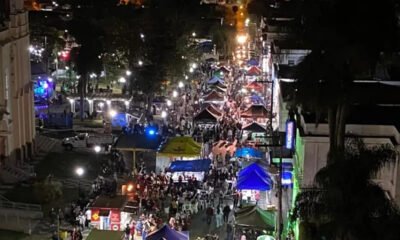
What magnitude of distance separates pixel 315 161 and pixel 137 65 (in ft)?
100

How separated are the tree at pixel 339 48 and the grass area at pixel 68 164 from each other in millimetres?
23259

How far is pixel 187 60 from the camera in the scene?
2223 inches

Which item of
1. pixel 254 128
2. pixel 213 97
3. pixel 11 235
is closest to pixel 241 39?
pixel 213 97

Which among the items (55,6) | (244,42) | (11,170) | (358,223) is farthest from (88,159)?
(55,6)

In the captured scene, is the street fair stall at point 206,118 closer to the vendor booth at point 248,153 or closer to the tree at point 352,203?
the vendor booth at point 248,153

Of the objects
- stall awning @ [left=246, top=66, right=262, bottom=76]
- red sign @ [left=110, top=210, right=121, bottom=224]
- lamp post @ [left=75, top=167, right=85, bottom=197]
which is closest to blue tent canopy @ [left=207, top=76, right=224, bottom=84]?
stall awning @ [left=246, top=66, right=262, bottom=76]

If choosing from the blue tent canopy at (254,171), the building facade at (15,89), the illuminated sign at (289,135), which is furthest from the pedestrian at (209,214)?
the building facade at (15,89)

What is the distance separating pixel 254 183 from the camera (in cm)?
3384

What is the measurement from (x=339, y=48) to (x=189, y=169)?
18.9 metres

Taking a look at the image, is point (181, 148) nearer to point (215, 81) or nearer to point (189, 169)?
point (189, 169)

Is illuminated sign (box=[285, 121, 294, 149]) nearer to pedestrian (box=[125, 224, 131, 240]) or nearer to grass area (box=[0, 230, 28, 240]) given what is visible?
pedestrian (box=[125, 224, 131, 240])

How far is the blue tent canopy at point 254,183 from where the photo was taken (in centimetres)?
3378

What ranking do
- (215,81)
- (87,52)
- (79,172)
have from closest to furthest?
1. (79,172)
2. (87,52)
3. (215,81)

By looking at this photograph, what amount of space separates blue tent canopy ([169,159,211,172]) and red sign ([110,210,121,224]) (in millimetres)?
7013
